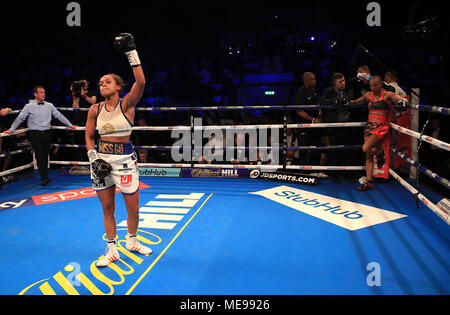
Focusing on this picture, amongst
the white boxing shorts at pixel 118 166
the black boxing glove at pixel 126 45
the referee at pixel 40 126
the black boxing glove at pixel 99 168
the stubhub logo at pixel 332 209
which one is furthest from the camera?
the referee at pixel 40 126

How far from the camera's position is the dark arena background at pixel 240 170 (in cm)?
230

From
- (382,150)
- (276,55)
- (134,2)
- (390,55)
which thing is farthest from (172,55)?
(382,150)

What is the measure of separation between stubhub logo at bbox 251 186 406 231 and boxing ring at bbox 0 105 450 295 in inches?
0.4

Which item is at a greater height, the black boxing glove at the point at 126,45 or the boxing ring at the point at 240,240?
the black boxing glove at the point at 126,45

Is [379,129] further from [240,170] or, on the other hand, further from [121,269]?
[121,269]

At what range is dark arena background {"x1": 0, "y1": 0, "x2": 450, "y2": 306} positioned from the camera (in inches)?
90.5

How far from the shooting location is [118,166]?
97.7 inches

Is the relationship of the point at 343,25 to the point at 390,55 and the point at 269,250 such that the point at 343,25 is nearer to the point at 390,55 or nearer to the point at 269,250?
the point at 390,55

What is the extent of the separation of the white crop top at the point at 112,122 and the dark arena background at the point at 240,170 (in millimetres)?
977

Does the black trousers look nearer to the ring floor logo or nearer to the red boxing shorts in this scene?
the ring floor logo

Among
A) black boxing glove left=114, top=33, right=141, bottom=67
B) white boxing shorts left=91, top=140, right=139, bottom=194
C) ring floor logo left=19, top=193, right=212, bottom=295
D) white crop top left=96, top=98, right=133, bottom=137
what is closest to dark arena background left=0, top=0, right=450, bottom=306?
ring floor logo left=19, top=193, right=212, bottom=295

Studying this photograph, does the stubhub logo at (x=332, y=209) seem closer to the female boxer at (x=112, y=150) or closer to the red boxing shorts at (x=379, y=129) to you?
the red boxing shorts at (x=379, y=129)

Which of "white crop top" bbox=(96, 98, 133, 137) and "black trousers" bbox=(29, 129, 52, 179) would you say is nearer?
"white crop top" bbox=(96, 98, 133, 137)

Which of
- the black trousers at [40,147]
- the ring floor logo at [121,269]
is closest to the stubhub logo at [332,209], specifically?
the ring floor logo at [121,269]
